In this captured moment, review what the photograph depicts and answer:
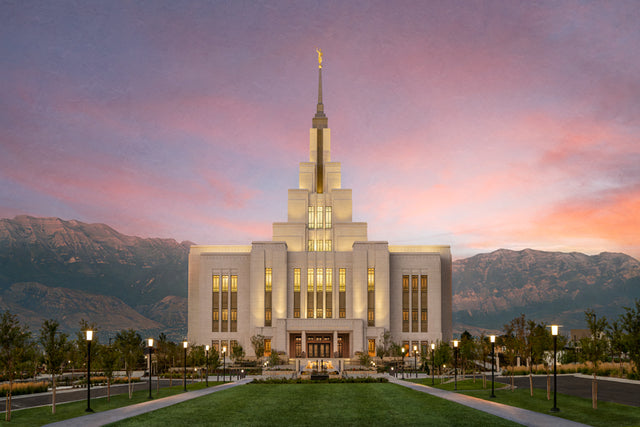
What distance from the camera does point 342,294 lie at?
96.4m

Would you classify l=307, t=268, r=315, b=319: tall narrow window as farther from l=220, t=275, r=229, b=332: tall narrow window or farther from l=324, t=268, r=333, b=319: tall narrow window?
l=220, t=275, r=229, b=332: tall narrow window

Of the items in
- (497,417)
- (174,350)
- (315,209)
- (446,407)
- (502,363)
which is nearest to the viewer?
(497,417)

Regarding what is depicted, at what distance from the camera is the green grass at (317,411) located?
21.5 meters

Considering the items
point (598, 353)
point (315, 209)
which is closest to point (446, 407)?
point (598, 353)

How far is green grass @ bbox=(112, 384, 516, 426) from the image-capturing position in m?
21.5

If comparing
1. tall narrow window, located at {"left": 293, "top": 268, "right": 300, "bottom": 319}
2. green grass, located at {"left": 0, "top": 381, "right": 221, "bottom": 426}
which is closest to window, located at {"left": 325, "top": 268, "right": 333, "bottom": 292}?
tall narrow window, located at {"left": 293, "top": 268, "right": 300, "bottom": 319}

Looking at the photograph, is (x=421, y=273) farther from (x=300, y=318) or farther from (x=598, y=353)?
(x=598, y=353)

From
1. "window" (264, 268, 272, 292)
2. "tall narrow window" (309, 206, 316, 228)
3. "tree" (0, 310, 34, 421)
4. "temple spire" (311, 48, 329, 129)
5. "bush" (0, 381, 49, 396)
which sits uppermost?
"temple spire" (311, 48, 329, 129)

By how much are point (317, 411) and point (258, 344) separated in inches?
2465

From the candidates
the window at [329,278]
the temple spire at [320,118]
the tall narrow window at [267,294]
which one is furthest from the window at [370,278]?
the temple spire at [320,118]

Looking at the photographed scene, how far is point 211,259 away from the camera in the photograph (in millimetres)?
98375

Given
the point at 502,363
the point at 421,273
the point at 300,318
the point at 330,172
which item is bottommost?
the point at 502,363

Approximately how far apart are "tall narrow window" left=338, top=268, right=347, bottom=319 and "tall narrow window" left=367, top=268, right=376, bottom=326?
4.00 metres

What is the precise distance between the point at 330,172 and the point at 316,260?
20.6 metres
